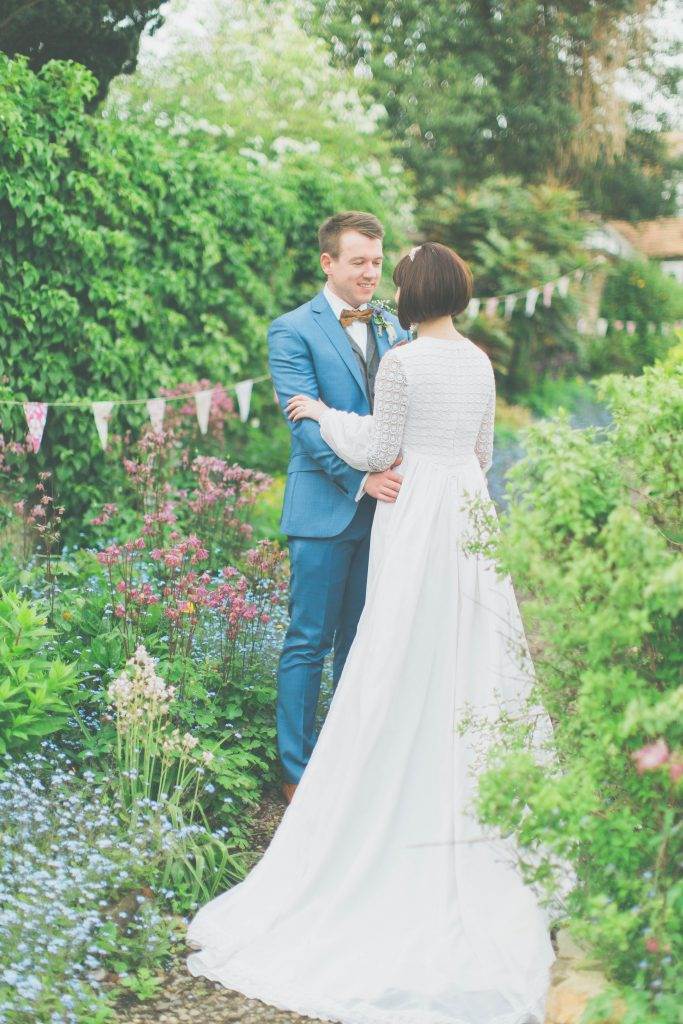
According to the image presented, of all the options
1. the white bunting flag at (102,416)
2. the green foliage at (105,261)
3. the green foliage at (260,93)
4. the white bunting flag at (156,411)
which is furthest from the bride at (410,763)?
the green foliage at (260,93)

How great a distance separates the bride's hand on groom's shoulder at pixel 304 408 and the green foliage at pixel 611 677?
4.32 ft

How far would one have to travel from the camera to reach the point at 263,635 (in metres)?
5.32

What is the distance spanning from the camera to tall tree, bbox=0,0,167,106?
722 centimetres

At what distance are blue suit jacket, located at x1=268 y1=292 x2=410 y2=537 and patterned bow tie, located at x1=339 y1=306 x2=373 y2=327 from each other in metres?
0.03

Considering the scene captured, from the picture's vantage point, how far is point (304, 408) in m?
4.21

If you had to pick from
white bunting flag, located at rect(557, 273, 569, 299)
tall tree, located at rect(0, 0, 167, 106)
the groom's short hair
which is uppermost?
tall tree, located at rect(0, 0, 167, 106)

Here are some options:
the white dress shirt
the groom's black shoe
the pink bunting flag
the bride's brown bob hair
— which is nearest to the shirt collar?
the white dress shirt

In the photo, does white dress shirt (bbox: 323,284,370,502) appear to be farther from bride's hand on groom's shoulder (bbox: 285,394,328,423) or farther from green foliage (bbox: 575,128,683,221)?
green foliage (bbox: 575,128,683,221)

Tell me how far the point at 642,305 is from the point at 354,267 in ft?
60.1

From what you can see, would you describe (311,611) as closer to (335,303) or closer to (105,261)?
(335,303)

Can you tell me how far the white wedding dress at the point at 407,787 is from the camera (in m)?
3.33

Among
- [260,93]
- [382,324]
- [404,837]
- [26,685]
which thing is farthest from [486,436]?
[260,93]

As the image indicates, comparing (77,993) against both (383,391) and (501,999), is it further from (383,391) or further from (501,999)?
(383,391)

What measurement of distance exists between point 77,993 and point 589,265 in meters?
15.3
